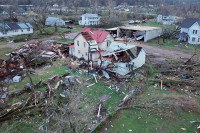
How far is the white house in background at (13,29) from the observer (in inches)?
1381

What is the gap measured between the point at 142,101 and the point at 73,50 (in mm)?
13362

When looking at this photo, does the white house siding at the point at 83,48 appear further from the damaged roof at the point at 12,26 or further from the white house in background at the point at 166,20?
the white house in background at the point at 166,20

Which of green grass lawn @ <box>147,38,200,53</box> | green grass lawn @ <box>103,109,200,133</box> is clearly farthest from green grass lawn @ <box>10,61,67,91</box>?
green grass lawn @ <box>147,38,200,53</box>

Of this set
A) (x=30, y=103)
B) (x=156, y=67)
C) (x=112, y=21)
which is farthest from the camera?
(x=112, y=21)

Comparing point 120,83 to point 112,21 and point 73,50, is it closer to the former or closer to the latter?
point 73,50

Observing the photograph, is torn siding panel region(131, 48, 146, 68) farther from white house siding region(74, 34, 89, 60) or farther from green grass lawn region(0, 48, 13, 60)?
green grass lawn region(0, 48, 13, 60)

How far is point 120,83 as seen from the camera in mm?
16172

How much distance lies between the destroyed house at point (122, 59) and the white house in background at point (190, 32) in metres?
15.9

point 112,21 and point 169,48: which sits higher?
point 112,21

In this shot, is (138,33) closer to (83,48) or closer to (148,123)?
Result: (83,48)

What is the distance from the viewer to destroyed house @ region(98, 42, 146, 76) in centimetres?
1784

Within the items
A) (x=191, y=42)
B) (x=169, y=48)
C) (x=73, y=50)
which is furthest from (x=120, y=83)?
(x=191, y=42)

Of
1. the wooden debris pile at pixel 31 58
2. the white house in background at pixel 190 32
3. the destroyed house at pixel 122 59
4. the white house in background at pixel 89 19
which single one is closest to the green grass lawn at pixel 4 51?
the wooden debris pile at pixel 31 58

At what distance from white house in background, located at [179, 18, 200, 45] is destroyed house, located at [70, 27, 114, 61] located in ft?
54.4
